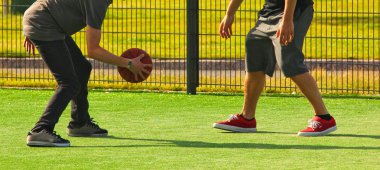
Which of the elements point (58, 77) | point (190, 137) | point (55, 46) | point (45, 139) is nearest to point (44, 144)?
point (45, 139)

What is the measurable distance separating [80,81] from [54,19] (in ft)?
2.55

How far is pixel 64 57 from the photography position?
9.44 metres

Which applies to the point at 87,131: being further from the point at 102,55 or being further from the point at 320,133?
the point at 320,133

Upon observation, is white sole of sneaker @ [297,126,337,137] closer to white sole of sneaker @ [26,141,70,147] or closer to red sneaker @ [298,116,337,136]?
red sneaker @ [298,116,337,136]

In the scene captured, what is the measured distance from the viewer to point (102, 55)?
9.02 metres

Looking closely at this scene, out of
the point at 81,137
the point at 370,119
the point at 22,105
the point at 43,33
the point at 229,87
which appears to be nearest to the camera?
the point at 43,33

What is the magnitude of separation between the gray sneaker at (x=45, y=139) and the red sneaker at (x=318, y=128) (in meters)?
2.01

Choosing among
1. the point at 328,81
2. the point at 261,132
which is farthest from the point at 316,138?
the point at 328,81

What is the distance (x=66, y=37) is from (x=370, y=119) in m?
3.18

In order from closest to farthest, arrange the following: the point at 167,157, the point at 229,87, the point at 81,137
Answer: the point at 167,157, the point at 81,137, the point at 229,87

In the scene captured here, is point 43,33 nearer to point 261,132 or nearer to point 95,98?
point 261,132

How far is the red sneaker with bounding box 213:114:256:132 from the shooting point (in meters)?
10.4

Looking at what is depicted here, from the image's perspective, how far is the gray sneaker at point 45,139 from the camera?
30.7 feet

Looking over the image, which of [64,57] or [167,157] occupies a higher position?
[64,57]
